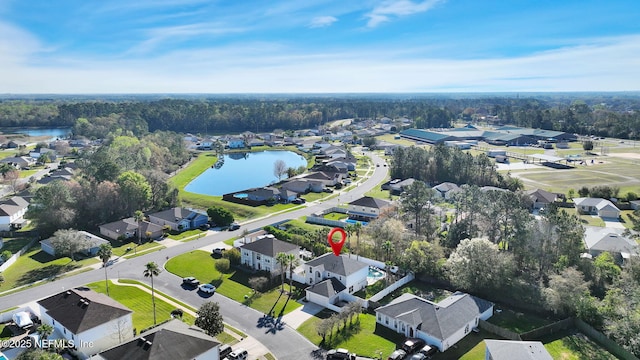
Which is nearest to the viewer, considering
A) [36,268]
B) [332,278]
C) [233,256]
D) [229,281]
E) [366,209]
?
[332,278]

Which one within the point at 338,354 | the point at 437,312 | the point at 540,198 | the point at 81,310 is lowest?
the point at 338,354

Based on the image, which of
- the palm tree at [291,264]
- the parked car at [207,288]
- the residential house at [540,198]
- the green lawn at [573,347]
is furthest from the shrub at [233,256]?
the residential house at [540,198]

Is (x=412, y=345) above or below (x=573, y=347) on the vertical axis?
above

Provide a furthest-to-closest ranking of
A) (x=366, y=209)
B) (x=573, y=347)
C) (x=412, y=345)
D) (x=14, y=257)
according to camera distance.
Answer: (x=366, y=209)
(x=14, y=257)
(x=573, y=347)
(x=412, y=345)

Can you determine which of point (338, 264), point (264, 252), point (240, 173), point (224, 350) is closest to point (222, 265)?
point (264, 252)

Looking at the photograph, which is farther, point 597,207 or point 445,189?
point 445,189

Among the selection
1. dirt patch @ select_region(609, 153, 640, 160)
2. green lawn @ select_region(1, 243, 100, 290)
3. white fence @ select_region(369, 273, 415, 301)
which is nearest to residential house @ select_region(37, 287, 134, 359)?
green lawn @ select_region(1, 243, 100, 290)

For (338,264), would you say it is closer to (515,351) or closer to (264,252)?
(264,252)

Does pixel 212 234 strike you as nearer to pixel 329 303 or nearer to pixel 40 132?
pixel 329 303
